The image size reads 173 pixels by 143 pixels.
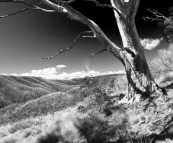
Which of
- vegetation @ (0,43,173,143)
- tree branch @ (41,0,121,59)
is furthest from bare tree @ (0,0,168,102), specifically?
vegetation @ (0,43,173,143)

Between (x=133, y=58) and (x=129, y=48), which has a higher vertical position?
(x=129, y=48)

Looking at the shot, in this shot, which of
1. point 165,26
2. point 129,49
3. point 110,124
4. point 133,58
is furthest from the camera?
point 165,26

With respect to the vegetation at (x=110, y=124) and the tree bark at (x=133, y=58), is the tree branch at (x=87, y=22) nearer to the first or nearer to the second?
the tree bark at (x=133, y=58)

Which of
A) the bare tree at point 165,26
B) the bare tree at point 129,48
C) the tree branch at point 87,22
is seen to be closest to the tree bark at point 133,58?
the bare tree at point 129,48

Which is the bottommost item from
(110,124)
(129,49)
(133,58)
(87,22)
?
(110,124)

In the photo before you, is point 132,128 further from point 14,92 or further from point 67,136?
point 14,92

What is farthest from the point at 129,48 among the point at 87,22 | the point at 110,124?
the point at 110,124

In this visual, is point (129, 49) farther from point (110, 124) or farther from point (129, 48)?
point (110, 124)

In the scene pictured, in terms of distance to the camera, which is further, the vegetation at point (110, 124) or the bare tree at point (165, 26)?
the bare tree at point (165, 26)

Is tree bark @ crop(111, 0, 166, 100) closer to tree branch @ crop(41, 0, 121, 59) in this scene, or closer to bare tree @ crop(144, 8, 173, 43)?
tree branch @ crop(41, 0, 121, 59)

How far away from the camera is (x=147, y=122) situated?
3309 millimetres

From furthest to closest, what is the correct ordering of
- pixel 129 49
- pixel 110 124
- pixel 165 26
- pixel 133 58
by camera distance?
pixel 165 26 < pixel 133 58 < pixel 129 49 < pixel 110 124

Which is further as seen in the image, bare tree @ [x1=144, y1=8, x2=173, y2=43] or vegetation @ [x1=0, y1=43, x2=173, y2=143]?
bare tree @ [x1=144, y1=8, x2=173, y2=43]

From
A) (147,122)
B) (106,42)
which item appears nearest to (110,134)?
(147,122)
